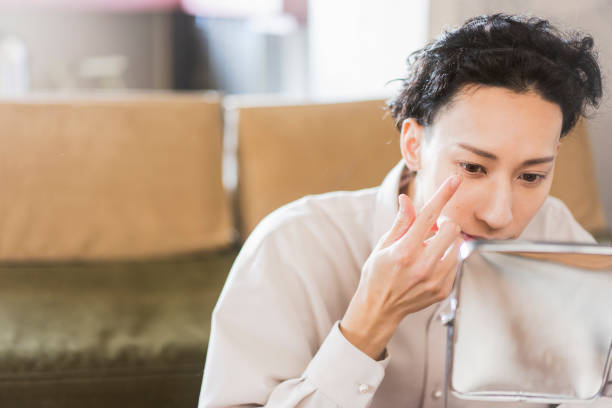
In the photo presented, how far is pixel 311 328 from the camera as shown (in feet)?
2.89

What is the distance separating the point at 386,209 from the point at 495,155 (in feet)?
0.73

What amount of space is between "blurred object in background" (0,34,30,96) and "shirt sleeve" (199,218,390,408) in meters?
3.74

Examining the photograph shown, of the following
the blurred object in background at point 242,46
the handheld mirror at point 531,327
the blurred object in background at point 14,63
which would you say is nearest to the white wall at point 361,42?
the blurred object in background at point 242,46

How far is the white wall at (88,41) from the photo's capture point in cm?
425

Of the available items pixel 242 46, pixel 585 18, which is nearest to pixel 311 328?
pixel 585 18

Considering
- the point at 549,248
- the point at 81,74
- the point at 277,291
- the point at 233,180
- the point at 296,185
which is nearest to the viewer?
the point at 549,248

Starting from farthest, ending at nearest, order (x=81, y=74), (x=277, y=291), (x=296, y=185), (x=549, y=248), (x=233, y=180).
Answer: (x=81, y=74)
(x=233, y=180)
(x=296, y=185)
(x=277, y=291)
(x=549, y=248)

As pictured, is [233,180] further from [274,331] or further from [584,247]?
[584,247]

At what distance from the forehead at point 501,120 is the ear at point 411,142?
0.06m

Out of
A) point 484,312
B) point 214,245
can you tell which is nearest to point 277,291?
point 484,312

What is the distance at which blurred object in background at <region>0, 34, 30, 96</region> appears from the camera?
4125mm

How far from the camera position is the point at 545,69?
31.6 inches

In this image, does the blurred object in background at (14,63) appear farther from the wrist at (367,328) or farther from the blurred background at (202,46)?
the wrist at (367,328)

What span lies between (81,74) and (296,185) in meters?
3.15
